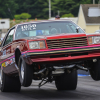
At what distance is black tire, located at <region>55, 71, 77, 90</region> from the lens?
9492 millimetres

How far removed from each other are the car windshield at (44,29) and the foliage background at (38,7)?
110 m

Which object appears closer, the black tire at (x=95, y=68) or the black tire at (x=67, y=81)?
the black tire at (x=95, y=68)

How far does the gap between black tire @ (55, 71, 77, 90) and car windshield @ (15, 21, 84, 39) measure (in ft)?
3.79

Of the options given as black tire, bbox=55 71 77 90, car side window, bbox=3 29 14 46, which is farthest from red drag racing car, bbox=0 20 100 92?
black tire, bbox=55 71 77 90

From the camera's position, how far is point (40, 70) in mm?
7727

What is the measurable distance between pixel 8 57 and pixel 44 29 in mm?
1121

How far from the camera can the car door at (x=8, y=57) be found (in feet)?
28.4

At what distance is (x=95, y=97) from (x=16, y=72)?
6.22ft

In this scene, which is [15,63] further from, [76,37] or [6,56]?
[76,37]

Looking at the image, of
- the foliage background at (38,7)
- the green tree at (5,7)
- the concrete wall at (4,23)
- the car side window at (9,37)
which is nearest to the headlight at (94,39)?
the car side window at (9,37)

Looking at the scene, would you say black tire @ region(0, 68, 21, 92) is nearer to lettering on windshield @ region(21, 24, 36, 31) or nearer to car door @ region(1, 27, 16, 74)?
car door @ region(1, 27, 16, 74)

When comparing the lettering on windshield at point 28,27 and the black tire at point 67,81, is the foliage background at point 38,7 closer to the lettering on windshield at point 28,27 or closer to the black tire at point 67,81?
the black tire at point 67,81

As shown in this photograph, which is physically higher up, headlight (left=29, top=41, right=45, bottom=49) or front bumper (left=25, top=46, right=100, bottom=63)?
headlight (left=29, top=41, right=45, bottom=49)

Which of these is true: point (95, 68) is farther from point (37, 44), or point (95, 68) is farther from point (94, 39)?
point (37, 44)
